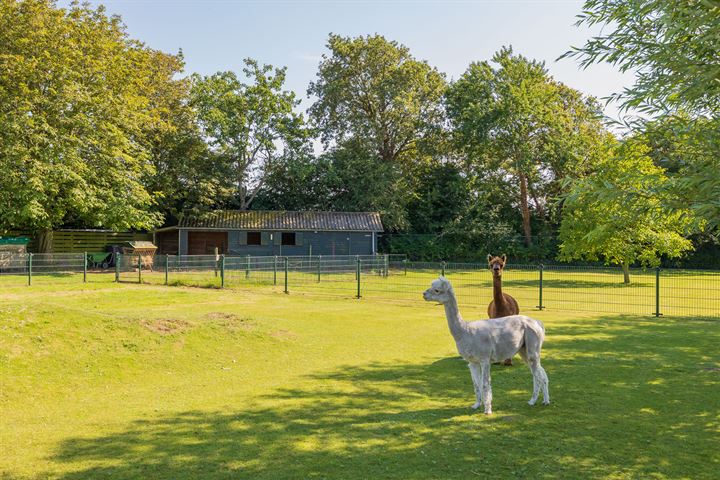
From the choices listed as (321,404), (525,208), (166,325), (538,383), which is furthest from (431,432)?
(525,208)

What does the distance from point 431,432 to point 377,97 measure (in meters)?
44.2

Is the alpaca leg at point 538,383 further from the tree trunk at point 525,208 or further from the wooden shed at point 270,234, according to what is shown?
the tree trunk at point 525,208

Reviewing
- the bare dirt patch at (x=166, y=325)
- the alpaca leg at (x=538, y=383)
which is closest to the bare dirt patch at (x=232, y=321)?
the bare dirt patch at (x=166, y=325)

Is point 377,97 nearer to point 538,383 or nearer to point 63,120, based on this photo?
point 63,120

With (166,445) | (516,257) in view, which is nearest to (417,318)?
(166,445)

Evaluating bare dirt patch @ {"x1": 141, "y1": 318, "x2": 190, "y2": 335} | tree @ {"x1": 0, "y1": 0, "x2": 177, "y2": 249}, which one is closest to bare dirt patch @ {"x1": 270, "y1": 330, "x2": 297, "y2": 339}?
bare dirt patch @ {"x1": 141, "y1": 318, "x2": 190, "y2": 335}

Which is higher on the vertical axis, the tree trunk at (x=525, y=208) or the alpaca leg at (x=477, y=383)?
the tree trunk at (x=525, y=208)

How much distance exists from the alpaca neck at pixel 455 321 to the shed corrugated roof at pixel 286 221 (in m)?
31.7

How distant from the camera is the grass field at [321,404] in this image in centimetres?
499

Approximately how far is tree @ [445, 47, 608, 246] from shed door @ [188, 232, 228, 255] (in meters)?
22.8

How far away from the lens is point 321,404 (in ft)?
22.6

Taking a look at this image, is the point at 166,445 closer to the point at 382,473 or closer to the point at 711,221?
the point at 382,473

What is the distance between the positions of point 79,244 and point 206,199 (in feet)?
29.3

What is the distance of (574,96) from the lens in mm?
50969
